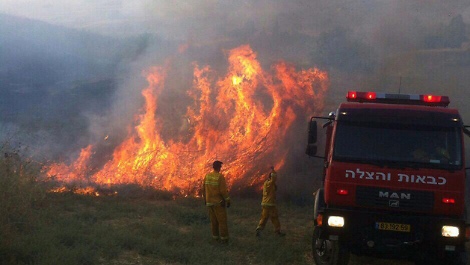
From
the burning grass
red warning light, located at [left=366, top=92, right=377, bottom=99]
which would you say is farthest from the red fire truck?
the burning grass

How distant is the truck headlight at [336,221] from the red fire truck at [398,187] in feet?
0.05

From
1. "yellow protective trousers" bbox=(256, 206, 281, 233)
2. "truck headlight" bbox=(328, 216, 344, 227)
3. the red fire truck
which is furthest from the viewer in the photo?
"yellow protective trousers" bbox=(256, 206, 281, 233)

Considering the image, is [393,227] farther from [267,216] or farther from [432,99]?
[267,216]

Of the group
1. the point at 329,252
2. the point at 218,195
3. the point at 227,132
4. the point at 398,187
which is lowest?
the point at 329,252

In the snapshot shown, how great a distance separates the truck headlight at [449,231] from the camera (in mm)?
7344

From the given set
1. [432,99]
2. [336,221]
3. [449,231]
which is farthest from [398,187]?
[432,99]

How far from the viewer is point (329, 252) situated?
8578mm

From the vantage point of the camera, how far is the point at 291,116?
18516 millimetres

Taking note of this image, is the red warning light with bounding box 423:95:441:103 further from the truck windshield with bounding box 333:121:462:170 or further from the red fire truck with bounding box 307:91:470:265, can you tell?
the truck windshield with bounding box 333:121:462:170

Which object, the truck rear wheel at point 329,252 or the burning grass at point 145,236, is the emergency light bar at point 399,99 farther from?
the burning grass at point 145,236

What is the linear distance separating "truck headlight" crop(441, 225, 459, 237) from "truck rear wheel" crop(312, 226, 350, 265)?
1521 millimetres

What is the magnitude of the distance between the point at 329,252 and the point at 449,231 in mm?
2083

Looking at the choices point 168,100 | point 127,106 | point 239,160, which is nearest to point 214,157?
point 239,160

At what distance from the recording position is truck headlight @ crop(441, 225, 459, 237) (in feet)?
24.1
